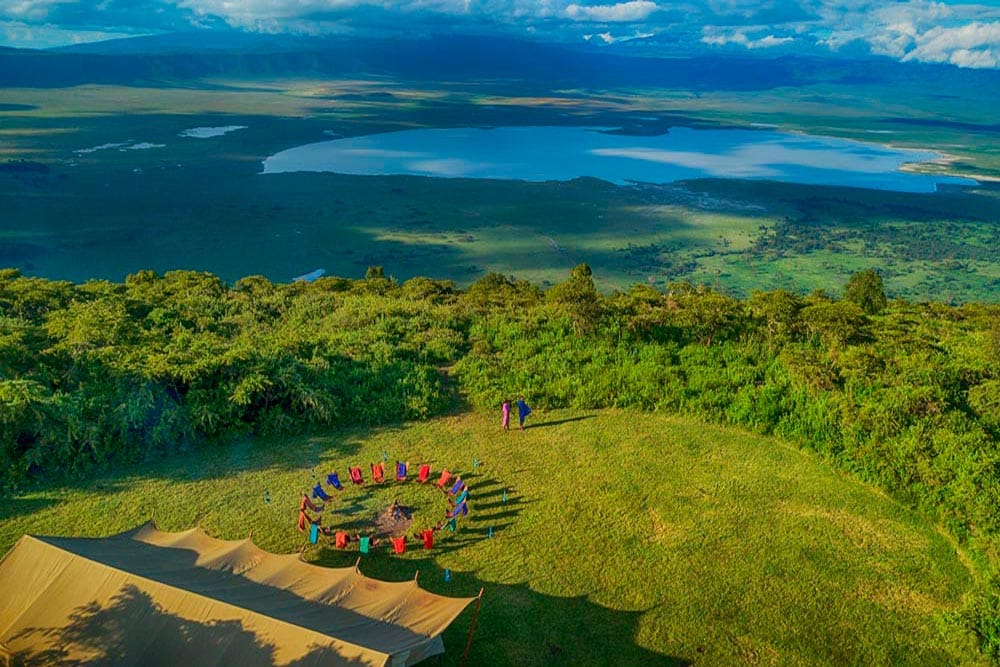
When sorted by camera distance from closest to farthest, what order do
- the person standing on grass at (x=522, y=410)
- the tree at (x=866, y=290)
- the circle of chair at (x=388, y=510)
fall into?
the circle of chair at (x=388, y=510)
the person standing on grass at (x=522, y=410)
the tree at (x=866, y=290)

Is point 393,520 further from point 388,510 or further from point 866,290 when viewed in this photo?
point 866,290

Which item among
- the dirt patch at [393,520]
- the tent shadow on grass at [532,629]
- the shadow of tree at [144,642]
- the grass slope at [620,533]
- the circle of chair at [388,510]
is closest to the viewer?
the shadow of tree at [144,642]

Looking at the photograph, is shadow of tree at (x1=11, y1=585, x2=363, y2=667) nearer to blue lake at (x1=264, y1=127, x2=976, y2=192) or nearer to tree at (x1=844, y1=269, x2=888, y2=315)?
tree at (x1=844, y1=269, x2=888, y2=315)

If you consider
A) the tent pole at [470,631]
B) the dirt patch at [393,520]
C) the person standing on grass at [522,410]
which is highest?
the person standing on grass at [522,410]

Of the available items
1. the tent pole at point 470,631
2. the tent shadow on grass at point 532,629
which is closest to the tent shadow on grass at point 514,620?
the tent shadow on grass at point 532,629

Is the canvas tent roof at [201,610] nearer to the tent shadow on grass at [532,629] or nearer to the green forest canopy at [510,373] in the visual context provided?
the tent shadow on grass at [532,629]

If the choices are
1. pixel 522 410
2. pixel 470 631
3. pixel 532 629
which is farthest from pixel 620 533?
pixel 522 410

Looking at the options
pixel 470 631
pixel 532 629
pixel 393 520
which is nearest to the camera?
pixel 470 631
